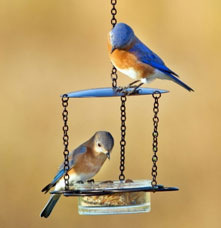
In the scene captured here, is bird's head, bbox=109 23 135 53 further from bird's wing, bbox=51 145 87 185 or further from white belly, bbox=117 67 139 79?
bird's wing, bbox=51 145 87 185

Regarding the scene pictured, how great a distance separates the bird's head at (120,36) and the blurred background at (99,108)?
116 inches

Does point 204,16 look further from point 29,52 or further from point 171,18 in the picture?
point 29,52

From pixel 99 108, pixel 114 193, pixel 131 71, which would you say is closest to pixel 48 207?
pixel 114 193

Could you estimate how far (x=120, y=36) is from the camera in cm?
698

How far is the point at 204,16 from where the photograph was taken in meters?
11.0

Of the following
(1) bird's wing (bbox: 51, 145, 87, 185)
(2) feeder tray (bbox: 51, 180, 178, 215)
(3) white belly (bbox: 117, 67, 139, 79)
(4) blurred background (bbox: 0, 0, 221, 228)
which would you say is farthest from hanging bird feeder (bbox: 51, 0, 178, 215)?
(4) blurred background (bbox: 0, 0, 221, 228)

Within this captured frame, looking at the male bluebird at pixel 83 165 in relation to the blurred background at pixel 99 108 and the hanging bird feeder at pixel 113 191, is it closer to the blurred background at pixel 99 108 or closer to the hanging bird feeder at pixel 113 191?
the hanging bird feeder at pixel 113 191

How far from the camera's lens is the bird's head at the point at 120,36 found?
22.8 ft

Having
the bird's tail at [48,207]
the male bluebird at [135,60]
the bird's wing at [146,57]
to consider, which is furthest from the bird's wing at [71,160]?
the bird's wing at [146,57]

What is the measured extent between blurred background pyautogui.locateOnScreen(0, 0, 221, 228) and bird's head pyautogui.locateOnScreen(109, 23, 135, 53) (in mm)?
2948

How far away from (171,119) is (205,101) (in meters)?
0.42

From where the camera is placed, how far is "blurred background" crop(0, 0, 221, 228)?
9945 mm

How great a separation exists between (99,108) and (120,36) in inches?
Answer: 127

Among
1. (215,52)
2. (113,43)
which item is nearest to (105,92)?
(113,43)
